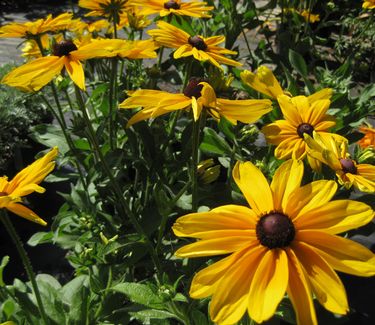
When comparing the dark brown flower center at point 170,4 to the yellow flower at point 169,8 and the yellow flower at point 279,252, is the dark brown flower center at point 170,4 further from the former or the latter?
the yellow flower at point 279,252

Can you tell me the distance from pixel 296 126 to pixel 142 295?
411mm

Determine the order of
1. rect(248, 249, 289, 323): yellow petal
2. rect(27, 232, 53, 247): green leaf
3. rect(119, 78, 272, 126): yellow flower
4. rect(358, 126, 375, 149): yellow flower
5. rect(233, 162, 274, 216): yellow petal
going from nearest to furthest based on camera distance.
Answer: rect(248, 249, 289, 323): yellow petal → rect(233, 162, 274, 216): yellow petal → rect(119, 78, 272, 126): yellow flower → rect(358, 126, 375, 149): yellow flower → rect(27, 232, 53, 247): green leaf

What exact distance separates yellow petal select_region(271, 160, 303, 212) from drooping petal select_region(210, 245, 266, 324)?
0.09 m

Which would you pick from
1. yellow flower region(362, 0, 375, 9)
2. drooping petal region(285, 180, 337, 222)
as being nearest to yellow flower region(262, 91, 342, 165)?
drooping petal region(285, 180, 337, 222)

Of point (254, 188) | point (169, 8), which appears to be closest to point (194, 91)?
point (254, 188)

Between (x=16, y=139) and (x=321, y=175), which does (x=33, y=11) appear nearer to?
(x=16, y=139)

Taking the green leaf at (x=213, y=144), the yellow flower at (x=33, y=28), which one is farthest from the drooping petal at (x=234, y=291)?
the yellow flower at (x=33, y=28)

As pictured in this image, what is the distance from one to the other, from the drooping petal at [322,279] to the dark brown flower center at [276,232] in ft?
0.06

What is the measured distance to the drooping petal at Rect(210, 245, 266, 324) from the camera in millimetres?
536

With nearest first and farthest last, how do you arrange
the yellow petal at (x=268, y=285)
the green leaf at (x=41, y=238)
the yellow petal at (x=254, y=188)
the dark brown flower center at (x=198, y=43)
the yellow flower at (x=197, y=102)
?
the yellow petal at (x=268, y=285) < the yellow petal at (x=254, y=188) < the yellow flower at (x=197, y=102) < the dark brown flower center at (x=198, y=43) < the green leaf at (x=41, y=238)

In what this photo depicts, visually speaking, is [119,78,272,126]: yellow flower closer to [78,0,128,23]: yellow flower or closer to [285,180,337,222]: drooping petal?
[285,180,337,222]: drooping petal

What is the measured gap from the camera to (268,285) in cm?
54

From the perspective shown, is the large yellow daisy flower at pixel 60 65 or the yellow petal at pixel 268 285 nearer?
the yellow petal at pixel 268 285

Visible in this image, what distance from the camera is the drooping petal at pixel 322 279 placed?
531 mm
